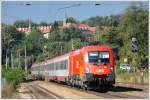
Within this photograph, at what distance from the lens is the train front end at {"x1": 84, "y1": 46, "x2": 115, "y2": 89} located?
2430 centimetres

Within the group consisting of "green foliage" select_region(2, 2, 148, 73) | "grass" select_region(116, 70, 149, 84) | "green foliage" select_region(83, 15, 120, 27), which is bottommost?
"grass" select_region(116, 70, 149, 84)

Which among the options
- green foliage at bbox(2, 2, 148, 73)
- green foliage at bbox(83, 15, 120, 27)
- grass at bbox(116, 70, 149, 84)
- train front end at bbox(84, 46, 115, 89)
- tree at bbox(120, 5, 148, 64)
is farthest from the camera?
green foliage at bbox(83, 15, 120, 27)

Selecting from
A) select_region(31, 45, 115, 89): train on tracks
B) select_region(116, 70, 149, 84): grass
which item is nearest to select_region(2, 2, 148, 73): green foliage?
select_region(116, 70, 149, 84): grass

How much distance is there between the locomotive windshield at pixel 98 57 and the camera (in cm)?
2470

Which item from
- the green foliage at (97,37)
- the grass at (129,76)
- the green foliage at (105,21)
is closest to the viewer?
the grass at (129,76)

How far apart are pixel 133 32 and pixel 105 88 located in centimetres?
1826

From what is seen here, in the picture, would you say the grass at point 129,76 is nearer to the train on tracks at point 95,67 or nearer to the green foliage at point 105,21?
the train on tracks at point 95,67

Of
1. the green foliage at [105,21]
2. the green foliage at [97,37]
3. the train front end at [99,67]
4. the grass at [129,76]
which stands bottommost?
the grass at [129,76]

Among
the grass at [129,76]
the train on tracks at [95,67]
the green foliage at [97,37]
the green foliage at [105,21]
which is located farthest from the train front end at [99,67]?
the green foliage at [105,21]

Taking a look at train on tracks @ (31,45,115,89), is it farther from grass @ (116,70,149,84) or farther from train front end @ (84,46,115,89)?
grass @ (116,70,149,84)

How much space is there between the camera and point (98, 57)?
24.8 m

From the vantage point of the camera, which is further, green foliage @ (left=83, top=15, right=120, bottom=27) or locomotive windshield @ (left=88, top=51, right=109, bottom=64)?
Result: green foliage @ (left=83, top=15, right=120, bottom=27)

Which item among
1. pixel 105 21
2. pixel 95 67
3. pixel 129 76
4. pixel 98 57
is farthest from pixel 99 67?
pixel 105 21

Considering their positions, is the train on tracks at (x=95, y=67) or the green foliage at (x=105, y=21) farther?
the green foliage at (x=105, y=21)
